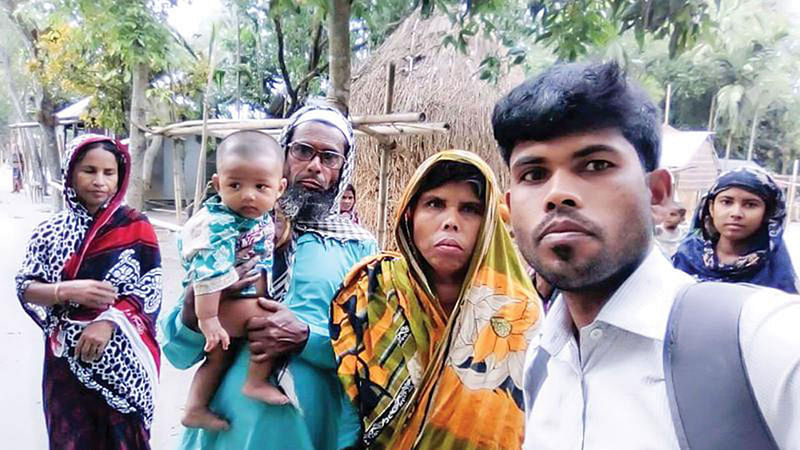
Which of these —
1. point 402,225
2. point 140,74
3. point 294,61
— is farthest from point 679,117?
point 402,225

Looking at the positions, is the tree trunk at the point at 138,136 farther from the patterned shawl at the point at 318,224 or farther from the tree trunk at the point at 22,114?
the tree trunk at the point at 22,114

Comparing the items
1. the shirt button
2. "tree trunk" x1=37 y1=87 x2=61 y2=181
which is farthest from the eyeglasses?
"tree trunk" x1=37 y1=87 x2=61 y2=181

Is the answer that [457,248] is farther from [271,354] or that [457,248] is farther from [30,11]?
[30,11]

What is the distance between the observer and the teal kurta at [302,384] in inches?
63.5

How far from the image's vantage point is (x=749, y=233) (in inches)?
108

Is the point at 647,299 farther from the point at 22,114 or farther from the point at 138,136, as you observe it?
the point at 22,114

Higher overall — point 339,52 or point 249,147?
point 339,52

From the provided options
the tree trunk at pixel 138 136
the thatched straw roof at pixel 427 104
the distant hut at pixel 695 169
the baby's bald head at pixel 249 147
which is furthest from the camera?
the distant hut at pixel 695 169

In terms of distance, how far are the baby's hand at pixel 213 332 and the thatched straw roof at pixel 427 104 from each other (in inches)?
151

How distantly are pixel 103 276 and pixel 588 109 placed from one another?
2285 mm

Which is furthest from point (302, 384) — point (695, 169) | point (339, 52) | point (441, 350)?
point (695, 169)

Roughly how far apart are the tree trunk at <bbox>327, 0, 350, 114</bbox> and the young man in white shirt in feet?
8.40

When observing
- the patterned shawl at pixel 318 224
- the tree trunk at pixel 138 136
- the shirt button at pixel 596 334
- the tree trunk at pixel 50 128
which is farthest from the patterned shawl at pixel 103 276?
the tree trunk at pixel 50 128

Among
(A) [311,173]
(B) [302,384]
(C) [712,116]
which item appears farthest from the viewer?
(C) [712,116]
